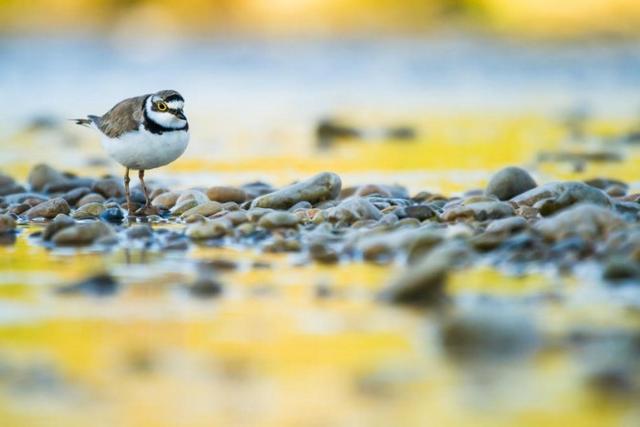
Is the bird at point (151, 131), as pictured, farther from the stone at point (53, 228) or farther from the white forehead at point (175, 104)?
the stone at point (53, 228)

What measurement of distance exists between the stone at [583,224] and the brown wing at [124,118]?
12.2ft

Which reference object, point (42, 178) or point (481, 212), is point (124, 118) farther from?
point (481, 212)

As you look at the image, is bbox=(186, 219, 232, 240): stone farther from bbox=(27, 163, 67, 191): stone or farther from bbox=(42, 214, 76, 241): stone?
bbox=(27, 163, 67, 191): stone

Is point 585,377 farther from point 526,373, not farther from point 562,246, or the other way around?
point 562,246

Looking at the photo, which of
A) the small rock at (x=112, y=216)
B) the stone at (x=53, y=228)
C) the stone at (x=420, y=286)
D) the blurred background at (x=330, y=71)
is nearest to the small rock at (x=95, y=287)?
the stone at (x=420, y=286)

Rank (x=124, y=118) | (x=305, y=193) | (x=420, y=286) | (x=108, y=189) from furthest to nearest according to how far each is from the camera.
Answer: (x=108, y=189) < (x=124, y=118) < (x=305, y=193) < (x=420, y=286)

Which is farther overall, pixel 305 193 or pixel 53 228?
pixel 305 193

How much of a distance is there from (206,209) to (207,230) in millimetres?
1152

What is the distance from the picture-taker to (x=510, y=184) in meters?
9.34

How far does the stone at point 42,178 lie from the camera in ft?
35.4

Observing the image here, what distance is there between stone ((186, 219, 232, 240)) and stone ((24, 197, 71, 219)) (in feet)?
5.58

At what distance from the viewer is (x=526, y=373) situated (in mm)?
4559

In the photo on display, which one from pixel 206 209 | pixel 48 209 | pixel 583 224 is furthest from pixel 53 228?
pixel 583 224

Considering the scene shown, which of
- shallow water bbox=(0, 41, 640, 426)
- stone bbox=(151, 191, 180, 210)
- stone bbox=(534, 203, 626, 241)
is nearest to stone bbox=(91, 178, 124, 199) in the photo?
stone bbox=(151, 191, 180, 210)
